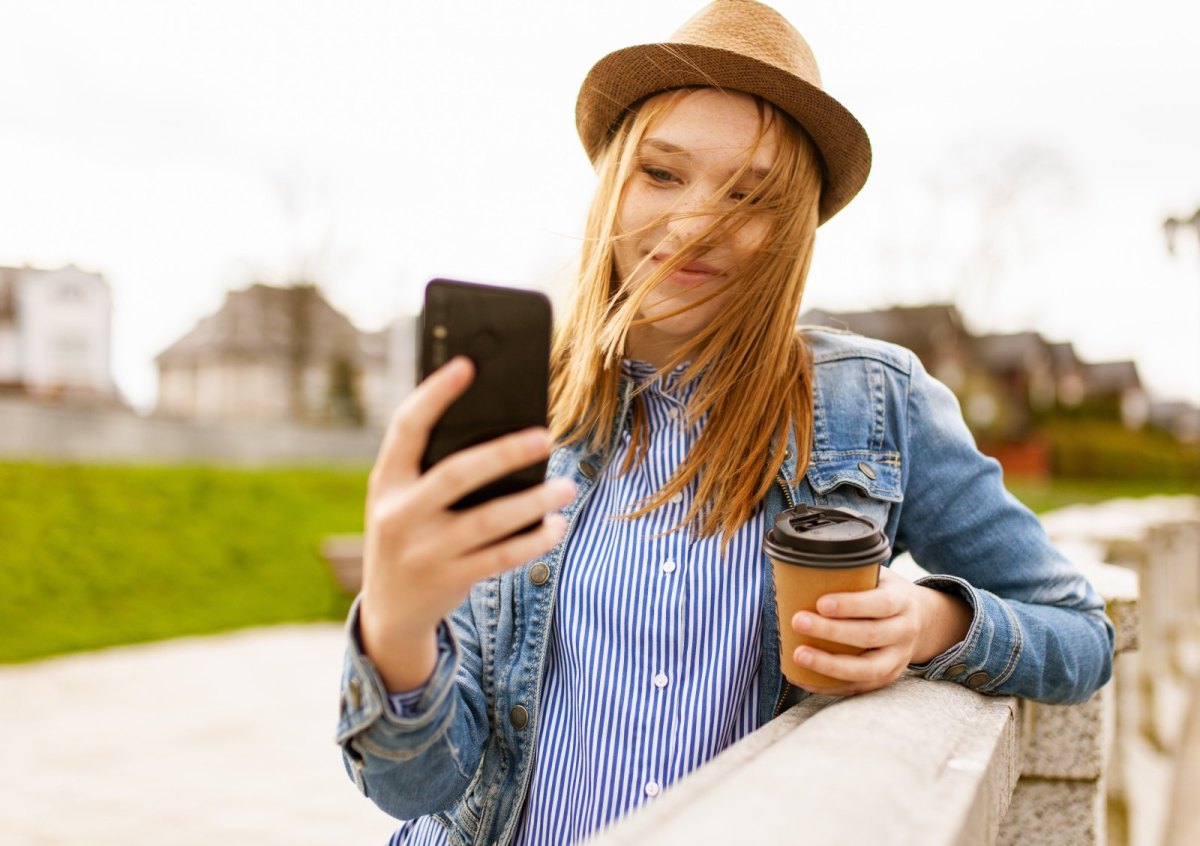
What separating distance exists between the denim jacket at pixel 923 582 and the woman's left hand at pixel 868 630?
171 mm

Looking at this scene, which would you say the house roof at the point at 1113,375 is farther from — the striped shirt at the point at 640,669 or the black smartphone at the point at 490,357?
the black smartphone at the point at 490,357

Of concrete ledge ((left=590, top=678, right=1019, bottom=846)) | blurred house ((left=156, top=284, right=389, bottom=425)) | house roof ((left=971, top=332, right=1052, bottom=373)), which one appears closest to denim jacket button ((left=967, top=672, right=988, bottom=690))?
concrete ledge ((left=590, top=678, right=1019, bottom=846))

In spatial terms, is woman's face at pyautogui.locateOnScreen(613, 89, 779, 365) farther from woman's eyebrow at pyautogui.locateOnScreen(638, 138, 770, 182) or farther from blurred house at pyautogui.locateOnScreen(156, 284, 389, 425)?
blurred house at pyautogui.locateOnScreen(156, 284, 389, 425)

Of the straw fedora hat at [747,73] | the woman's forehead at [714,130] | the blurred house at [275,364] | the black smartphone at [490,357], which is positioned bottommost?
the blurred house at [275,364]

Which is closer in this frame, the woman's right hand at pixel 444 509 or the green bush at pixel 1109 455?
the woman's right hand at pixel 444 509

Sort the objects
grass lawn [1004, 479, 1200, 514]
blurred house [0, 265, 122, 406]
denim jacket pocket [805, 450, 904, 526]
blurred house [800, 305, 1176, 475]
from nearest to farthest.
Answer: denim jacket pocket [805, 450, 904, 526] → grass lawn [1004, 479, 1200, 514] → blurred house [800, 305, 1176, 475] → blurred house [0, 265, 122, 406]

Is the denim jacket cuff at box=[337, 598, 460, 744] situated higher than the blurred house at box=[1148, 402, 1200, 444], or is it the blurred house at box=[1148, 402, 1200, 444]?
the denim jacket cuff at box=[337, 598, 460, 744]

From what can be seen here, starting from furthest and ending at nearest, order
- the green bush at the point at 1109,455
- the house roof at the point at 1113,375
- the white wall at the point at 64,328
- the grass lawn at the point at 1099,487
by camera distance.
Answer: the house roof at the point at 1113,375
the white wall at the point at 64,328
the green bush at the point at 1109,455
the grass lawn at the point at 1099,487

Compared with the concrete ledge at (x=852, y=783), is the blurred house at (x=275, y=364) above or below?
below

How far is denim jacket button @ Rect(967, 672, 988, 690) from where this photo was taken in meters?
1.51

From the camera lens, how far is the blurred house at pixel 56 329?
1689 inches

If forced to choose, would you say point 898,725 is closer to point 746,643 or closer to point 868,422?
point 746,643

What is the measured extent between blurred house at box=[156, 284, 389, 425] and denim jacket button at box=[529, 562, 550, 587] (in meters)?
24.7

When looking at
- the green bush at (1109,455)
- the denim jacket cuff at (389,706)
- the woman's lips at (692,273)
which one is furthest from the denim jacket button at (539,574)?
the green bush at (1109,455)
